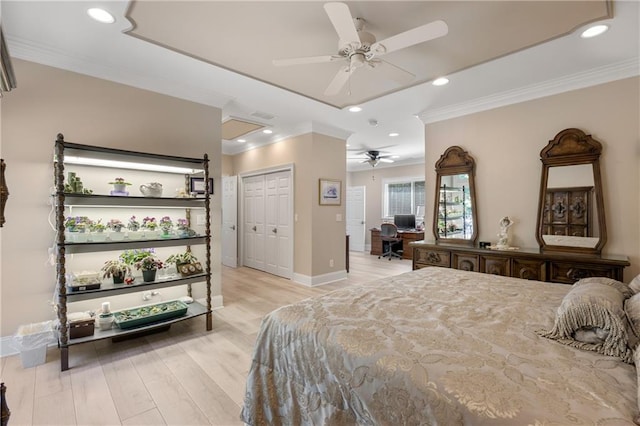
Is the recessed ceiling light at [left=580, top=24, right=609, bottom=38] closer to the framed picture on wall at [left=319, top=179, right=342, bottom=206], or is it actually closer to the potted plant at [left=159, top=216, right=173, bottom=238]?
the framed picture on wall at [left=319, top=179, right=342, bottom=206]

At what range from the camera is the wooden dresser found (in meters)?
2.62

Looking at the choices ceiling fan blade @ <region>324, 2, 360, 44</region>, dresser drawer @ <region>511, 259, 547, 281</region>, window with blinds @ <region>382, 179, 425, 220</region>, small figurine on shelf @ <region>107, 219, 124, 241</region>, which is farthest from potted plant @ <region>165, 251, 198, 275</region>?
window with blinds @ <region>382, 179, 425, 220</region>

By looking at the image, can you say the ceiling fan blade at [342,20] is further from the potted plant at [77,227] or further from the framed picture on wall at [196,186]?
the potted plant at [77,227]

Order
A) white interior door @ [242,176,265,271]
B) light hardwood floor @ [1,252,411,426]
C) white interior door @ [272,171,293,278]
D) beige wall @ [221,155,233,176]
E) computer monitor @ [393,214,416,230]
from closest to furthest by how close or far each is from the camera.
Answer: light hardwood floor @ [1,252,411,426] → white interior door @ [272,171,293,278] → white interior door @ [242,176,265,271] → beige wall @ [221,155,233,176] → computer monitor @ [393,214,416,230]

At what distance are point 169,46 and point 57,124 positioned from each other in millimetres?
1379

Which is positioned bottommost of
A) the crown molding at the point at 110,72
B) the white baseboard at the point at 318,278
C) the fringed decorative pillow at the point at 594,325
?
the white baseboard at the point at 318,278

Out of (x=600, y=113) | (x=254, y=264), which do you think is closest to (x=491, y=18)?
(x=600, y=113)

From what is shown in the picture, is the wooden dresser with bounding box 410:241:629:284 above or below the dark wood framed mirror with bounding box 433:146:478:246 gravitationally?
below

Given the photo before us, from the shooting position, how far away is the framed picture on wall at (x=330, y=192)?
16.5 ft

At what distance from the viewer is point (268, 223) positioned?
5812 millimetres

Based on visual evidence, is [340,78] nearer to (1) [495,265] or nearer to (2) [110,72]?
(2) [110,72]

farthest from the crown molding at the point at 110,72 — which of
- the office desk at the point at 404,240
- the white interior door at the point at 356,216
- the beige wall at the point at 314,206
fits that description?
the white interior door at the point at 356,216

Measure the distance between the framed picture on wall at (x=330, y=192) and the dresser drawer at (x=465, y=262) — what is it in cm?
229

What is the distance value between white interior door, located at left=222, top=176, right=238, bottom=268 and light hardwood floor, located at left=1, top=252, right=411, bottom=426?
3.19 meters
